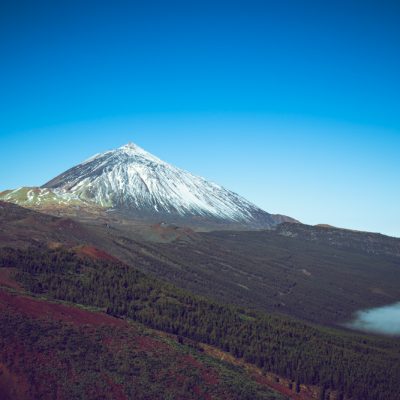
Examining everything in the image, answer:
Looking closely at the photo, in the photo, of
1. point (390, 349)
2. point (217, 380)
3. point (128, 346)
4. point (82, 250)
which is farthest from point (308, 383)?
point (390, 349)

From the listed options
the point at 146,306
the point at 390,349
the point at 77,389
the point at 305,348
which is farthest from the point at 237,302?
the point at 77,389

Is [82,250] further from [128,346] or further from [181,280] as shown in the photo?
[181,280]

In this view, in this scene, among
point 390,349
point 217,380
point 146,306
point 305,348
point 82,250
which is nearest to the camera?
point 217,380

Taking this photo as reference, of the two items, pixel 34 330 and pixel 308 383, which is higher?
pixel 34 330

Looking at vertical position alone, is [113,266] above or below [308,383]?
above

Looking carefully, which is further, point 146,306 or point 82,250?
point 82,250

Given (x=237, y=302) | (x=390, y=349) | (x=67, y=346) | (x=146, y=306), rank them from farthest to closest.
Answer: (x=237, y=302), (x=390, y=349), (x=146, y=306), (x=67, y=346)

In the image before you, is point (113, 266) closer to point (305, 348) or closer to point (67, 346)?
point (305, 348)

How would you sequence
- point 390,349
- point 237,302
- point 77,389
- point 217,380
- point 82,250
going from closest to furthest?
point 77,389
point 217,380
point 82,250
point 390,349
point 237,302

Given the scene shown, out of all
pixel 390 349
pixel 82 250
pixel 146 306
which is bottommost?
pixel 390 349
